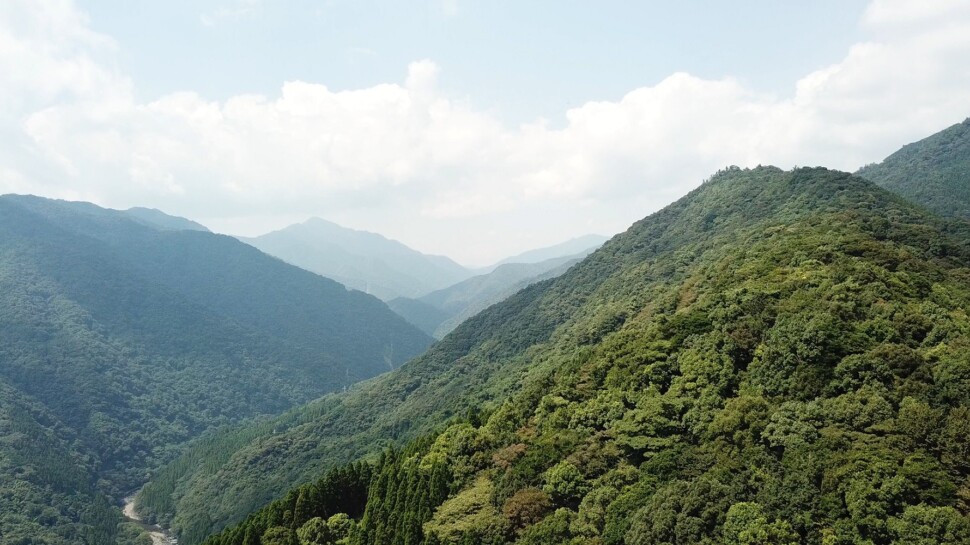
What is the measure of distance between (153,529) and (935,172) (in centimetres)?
20060

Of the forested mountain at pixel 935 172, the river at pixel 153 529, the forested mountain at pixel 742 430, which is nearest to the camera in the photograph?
the forested mountain at pixel 742 430

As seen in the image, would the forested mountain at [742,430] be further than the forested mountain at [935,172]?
No

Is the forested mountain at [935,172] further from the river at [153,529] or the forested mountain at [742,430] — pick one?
the river at [153,529]

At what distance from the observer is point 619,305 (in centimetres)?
8369

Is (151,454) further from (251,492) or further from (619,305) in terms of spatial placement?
(619,305)

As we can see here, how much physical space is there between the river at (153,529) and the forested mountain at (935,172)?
16696cm

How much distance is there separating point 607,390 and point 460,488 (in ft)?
44.1

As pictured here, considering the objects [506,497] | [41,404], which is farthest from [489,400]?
[41,404]

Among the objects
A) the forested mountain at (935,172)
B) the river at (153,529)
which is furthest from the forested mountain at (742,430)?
the river at (153,529)

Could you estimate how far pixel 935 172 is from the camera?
148m

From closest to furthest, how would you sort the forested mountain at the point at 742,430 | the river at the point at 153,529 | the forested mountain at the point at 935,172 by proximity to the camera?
the forested mountain at the point at 742,430 → the river at the point at 153,529 → the forested mountain at the point at 935,172

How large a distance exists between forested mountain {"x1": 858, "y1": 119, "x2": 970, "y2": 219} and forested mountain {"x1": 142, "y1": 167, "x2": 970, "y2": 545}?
63.2 meters

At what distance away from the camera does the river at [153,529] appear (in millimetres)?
114312

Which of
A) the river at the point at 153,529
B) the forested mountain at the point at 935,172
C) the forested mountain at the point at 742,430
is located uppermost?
the forested mountain at the point at 935,172
